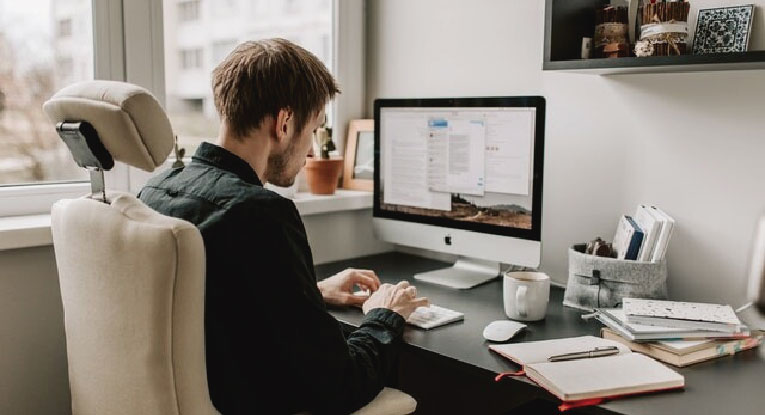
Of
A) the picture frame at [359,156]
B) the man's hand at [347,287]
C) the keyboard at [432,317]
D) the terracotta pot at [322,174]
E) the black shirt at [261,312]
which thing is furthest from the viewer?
the picture frame at [359,156]

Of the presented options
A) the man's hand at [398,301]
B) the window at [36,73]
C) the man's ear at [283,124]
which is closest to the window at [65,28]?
the window at [36,73]

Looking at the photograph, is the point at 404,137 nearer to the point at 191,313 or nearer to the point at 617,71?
the point at 617,71

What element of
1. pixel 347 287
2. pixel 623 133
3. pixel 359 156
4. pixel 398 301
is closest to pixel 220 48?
pixel 359 156

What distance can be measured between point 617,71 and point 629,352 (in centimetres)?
72

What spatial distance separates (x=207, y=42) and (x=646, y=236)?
4.51 feet

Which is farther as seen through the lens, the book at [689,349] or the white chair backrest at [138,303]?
the book at [689,349]

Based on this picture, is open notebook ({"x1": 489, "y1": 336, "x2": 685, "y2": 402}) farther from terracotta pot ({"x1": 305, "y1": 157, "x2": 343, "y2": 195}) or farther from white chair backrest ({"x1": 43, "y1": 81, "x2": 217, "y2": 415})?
terracotta pot ({"x1": 305, "y1": 157, "x2": 343, "y2": 195})

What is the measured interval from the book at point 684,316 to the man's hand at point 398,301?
1.46 feet

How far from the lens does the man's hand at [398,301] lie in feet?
5.26

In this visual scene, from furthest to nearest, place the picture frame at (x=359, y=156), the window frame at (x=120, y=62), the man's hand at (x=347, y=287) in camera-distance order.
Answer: the picture frame at (x=359, y=156) < the window frame at (x=120, y=62) < the man's hand at (x=347, y=287)

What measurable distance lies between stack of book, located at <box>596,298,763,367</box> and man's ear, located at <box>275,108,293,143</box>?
0.79m

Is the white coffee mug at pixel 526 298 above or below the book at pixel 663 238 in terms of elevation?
below

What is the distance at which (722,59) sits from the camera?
1.53m

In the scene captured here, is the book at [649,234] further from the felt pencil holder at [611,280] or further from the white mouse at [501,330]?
the white mouse at [501,330]
